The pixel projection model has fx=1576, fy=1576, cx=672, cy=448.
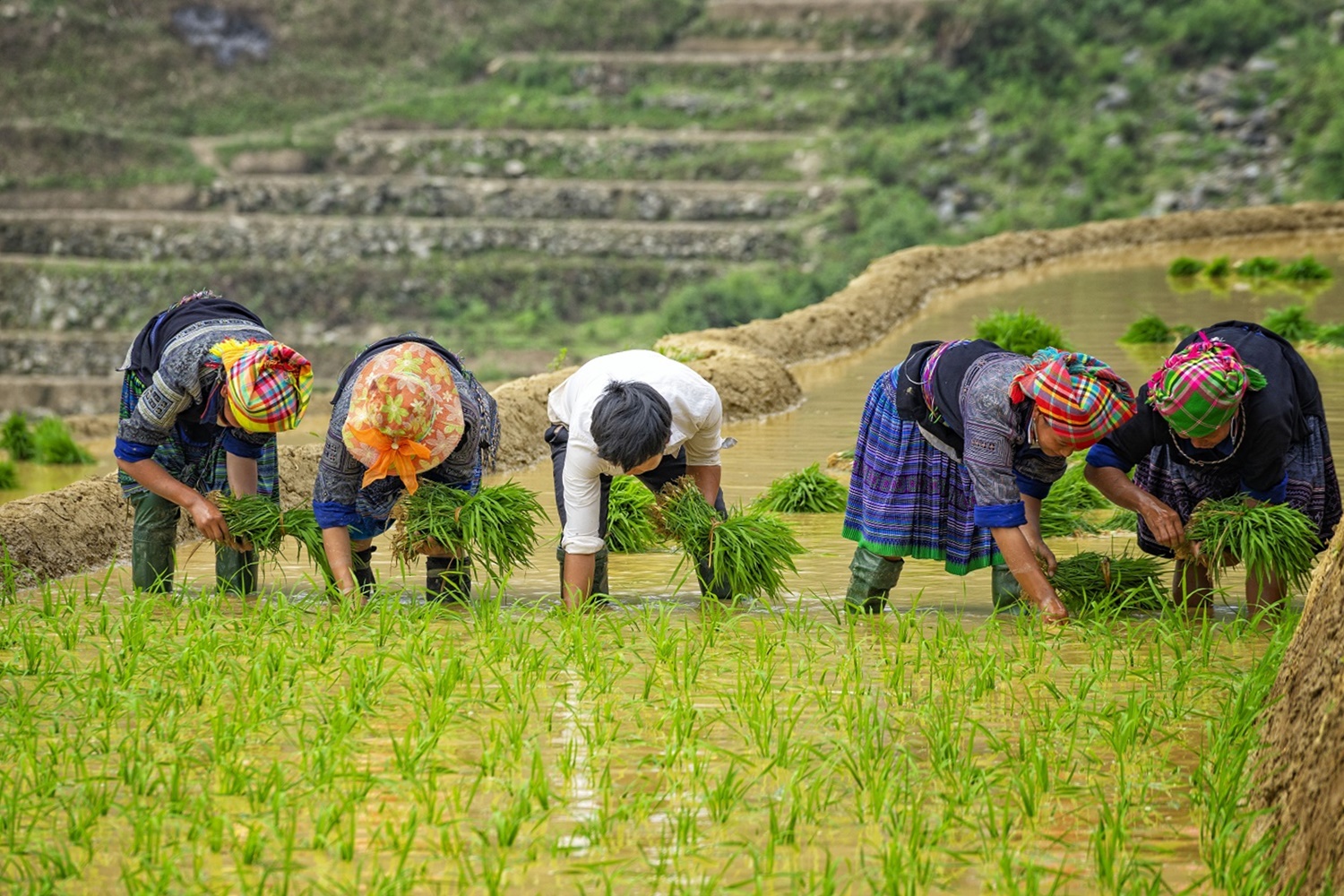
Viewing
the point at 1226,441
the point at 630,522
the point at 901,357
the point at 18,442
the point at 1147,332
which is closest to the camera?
the point at 1226,441

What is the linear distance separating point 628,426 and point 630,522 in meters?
1.91

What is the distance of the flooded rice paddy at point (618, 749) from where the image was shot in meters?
3.13

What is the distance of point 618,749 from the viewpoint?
372 centimetres

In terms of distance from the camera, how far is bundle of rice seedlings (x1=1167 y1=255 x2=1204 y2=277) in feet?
53.5

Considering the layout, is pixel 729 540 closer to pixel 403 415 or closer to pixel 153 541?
pixel 403 415

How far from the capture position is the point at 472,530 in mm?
4934

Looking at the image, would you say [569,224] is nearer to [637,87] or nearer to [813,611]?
[637,87]

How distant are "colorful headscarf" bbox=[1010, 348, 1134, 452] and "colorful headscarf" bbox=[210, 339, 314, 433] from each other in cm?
212

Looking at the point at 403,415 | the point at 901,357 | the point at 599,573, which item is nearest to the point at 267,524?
the point at 403,415

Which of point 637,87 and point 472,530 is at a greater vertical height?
point 637,87

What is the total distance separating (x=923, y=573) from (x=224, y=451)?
2517 mm

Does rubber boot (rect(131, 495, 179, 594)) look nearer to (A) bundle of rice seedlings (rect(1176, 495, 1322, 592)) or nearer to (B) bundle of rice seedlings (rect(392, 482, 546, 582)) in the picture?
(B) bundle of rice seedlings (rect(392, 482, 546, 582))

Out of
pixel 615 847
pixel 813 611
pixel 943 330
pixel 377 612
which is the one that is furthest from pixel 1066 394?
pixel 943 330

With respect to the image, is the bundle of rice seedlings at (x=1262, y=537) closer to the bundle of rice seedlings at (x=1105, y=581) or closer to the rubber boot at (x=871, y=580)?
the bundle of rice seedlings at (x=1105, y=581)
